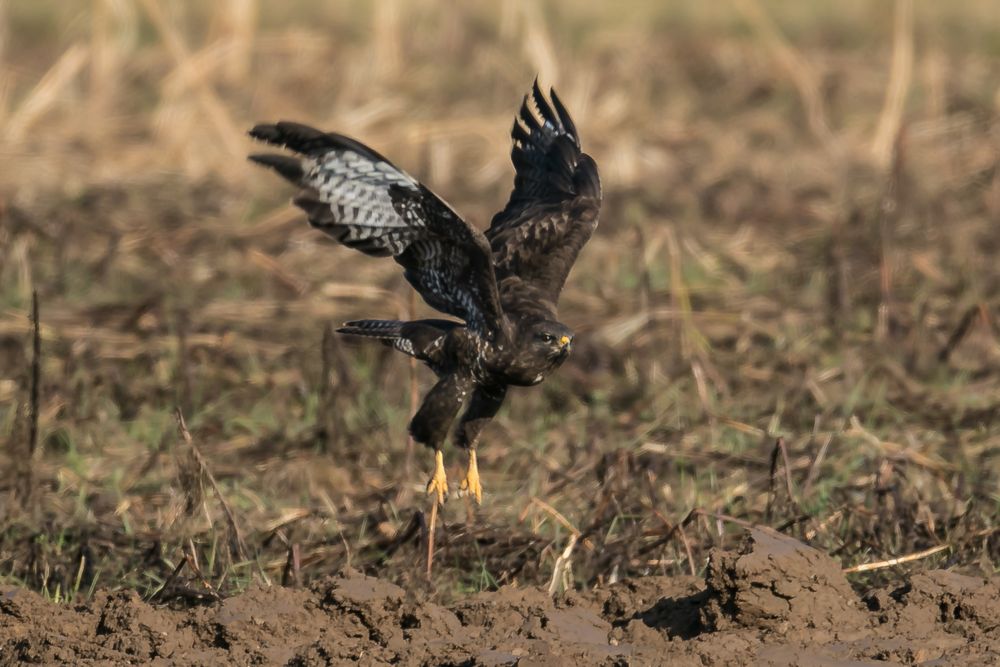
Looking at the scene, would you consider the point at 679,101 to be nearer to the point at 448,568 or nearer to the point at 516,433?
the point at 516,433

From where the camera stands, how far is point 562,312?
8.50 metres

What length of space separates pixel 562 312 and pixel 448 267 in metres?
3.08

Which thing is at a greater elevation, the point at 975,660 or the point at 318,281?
the point at 318,281

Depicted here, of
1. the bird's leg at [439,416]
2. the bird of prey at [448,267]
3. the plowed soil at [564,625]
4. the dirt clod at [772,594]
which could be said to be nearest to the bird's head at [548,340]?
the bird of prey at [448,267]

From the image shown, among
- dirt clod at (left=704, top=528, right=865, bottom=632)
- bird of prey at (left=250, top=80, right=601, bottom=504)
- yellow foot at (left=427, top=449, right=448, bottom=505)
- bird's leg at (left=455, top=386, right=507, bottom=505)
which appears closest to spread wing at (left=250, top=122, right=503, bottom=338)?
bird of prey at (left=250, top=80, right=601, bottom=504)

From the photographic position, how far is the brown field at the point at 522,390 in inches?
179

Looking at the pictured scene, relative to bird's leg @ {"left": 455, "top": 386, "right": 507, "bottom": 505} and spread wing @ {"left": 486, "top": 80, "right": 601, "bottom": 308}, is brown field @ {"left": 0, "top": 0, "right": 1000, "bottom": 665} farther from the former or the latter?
spread wing @ {"left": 486, "top": 80, "right": 601, "bottom": 308}

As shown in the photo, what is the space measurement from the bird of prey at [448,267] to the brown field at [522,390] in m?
0.44

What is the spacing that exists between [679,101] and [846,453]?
776cm

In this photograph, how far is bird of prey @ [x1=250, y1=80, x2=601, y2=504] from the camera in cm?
516

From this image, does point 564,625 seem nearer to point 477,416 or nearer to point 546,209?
point 477,416

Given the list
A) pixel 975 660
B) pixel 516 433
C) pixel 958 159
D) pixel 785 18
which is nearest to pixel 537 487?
pixel 516 433

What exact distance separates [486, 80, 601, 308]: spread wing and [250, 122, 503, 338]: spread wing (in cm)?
48

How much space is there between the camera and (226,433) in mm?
6996
